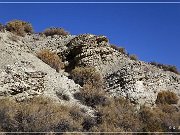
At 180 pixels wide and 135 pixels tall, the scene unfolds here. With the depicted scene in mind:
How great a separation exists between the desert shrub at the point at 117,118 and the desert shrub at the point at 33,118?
1.17 metres

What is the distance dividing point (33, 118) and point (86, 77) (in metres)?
7.61

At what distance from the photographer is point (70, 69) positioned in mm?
25312

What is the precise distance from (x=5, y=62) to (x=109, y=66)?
289 inches

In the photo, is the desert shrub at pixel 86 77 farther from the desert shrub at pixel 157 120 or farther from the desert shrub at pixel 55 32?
the desert shrub at pixel 55 32

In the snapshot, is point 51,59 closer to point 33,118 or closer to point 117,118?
point 117,118

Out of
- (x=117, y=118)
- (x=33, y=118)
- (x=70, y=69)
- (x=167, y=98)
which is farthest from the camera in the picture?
(x=70, y=69)

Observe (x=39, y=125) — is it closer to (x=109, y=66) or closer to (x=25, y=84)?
(x=25, y=84)

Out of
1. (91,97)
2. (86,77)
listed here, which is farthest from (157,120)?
(86,77)

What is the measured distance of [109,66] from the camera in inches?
1011

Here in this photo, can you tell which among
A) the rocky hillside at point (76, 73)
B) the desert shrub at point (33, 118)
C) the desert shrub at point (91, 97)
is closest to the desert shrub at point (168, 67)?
the rocky hillside at point (76, 73)

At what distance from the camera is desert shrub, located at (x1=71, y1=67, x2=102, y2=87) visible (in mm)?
22453

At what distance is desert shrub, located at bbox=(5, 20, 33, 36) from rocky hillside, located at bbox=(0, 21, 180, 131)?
48cm

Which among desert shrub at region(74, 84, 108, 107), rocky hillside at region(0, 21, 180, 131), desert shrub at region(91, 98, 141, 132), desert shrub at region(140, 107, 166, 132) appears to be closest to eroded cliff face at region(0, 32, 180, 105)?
rocky hillside at region(0, 21, 180, 131)

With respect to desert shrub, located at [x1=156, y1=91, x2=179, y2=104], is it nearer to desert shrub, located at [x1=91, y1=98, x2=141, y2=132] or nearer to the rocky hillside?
the rocky hillside
